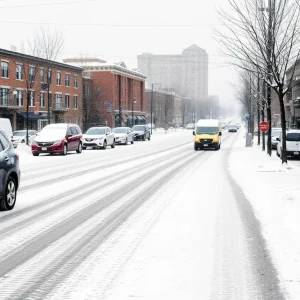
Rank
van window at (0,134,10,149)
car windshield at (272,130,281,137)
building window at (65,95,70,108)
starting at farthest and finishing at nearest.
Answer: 1. building window at (65,95,70,108)
2. car windshield at (272,130,281,137)
3. van window at (0,134,10,149)

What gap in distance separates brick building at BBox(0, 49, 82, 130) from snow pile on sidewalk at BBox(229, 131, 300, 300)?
30.8 m

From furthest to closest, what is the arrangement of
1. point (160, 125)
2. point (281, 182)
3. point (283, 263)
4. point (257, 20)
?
point (160, 125), point (257, 20), point (281, 182), point (283, 263)

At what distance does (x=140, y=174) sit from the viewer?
1745cm

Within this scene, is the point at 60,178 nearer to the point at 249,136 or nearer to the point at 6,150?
the point at 6,150

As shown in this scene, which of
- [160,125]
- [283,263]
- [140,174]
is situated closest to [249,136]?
[140,174]

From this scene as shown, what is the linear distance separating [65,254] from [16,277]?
107 centimetres

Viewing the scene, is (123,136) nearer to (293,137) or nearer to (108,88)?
(293,137)

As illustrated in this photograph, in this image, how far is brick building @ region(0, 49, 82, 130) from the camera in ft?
175

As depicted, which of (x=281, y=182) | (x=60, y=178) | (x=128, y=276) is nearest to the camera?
(x=128, y=276)

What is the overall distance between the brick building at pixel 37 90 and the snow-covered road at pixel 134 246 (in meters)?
35.2

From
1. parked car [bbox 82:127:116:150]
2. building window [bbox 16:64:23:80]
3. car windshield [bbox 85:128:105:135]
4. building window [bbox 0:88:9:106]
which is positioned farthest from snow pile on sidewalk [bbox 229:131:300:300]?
building window [bbox 16:64:23:80]

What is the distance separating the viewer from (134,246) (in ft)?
22.8

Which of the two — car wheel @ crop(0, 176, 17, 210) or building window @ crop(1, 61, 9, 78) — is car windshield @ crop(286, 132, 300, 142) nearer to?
car wheel @ crop(0, 176, 17, 210)

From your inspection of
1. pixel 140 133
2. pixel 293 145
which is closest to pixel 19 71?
pixel 140 133
